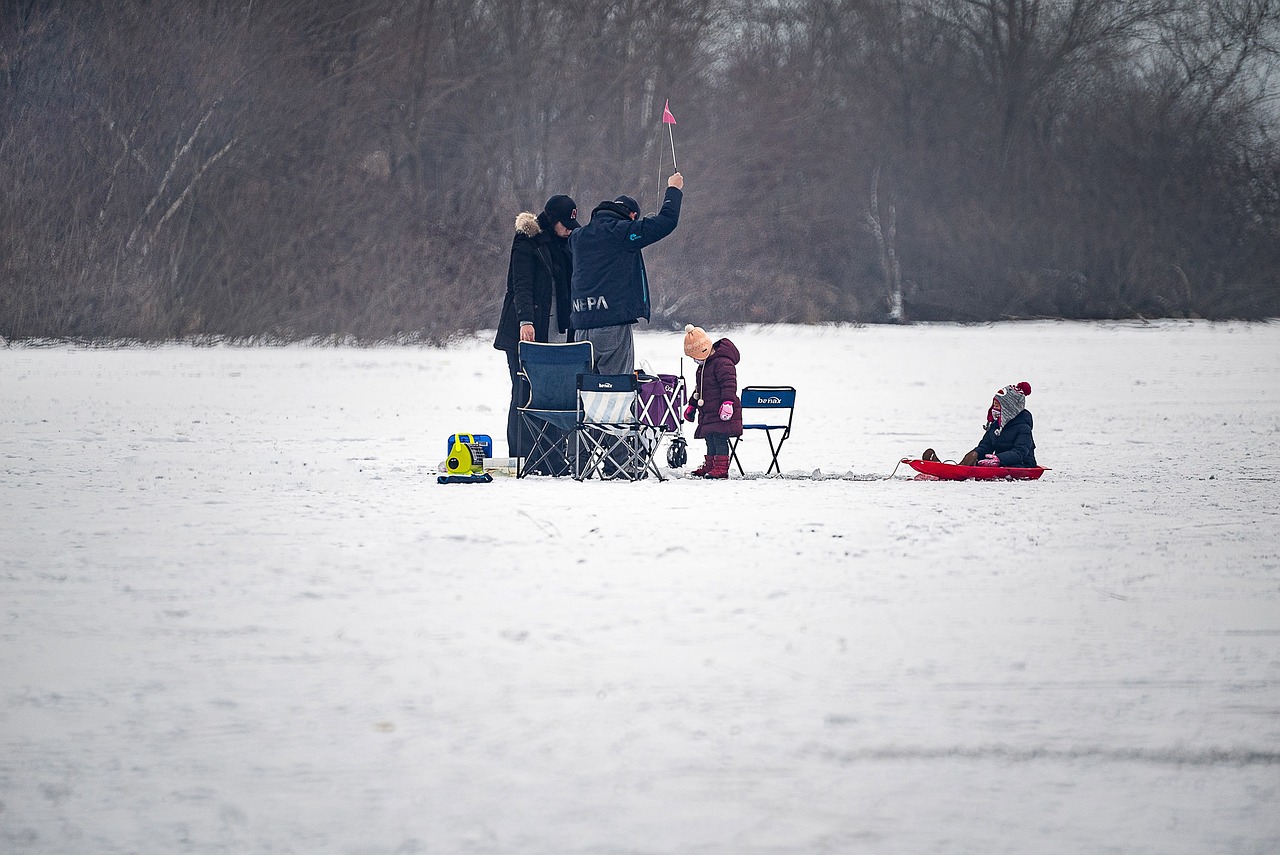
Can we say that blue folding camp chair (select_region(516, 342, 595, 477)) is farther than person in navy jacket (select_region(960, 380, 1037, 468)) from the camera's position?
No

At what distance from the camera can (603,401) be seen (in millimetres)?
8219

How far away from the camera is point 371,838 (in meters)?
3.13

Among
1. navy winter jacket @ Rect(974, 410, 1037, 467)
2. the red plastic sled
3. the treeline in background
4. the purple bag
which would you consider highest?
the treeline in background

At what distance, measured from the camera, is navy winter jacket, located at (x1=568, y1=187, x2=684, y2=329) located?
850 centimetres

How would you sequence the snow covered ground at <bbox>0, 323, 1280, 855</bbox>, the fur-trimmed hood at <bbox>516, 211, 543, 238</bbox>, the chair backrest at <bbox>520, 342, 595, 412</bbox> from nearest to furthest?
1. the snow covered ground at <bbox>0, 323, 1280, 855</bbox>
2. the chair backrest at <bbox>520, 342, 595, 412</bbox>
3. the fur-trimmed hood at <bbox>516, 211, 543, 238</bbox>

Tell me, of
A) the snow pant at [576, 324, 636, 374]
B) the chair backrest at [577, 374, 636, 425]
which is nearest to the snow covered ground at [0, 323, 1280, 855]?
the chair backrest at [577, 374, 636, 425]

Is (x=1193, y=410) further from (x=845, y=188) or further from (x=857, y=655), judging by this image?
(x=845, y=188)

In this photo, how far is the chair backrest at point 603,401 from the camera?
26.7 feet

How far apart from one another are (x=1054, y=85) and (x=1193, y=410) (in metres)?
28.9

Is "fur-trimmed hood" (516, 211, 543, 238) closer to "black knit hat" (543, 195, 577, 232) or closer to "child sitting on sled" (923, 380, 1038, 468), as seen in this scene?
"black knit hat" (543, 195, 577, 232)

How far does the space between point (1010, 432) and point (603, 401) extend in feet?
7.76

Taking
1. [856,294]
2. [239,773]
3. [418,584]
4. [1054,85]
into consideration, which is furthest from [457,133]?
[239,773]

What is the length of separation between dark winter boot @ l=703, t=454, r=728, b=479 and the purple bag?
1.05ft

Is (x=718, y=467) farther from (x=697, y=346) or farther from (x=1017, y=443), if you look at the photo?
(x=1017, y=443)
